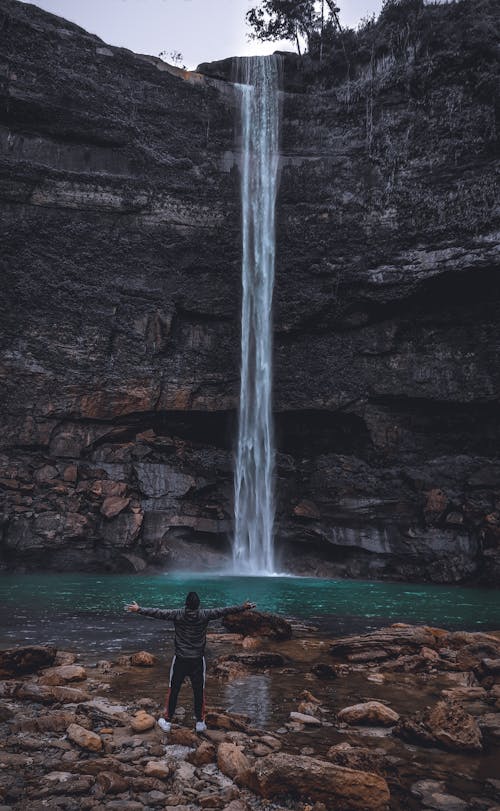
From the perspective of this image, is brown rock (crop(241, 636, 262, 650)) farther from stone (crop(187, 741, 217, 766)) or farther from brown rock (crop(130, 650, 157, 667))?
stone (crop(187, 741, 217, 766))

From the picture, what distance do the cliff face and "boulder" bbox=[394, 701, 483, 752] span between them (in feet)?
69.9

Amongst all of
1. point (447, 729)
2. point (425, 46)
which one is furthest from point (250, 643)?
point (425, 46)

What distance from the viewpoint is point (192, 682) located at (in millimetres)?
6027

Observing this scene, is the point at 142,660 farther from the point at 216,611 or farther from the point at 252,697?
the point at 216,611

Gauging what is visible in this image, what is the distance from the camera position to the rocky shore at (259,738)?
426 cm

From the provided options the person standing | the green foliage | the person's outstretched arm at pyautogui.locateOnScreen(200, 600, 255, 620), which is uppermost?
the green foliage

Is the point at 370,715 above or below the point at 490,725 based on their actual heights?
above

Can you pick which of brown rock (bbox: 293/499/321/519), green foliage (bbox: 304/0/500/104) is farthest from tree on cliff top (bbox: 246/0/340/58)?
brown rock (bbox: 293/499/321/519)

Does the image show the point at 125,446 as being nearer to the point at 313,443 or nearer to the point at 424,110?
the point at 313,443

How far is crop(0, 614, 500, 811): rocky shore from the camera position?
14.0 feet

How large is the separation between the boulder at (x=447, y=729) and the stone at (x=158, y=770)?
2.42 metres

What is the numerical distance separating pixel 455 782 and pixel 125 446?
80.0ft

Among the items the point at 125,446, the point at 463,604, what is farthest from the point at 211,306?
the point at 463,604

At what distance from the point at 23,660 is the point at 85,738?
9.99 ft
